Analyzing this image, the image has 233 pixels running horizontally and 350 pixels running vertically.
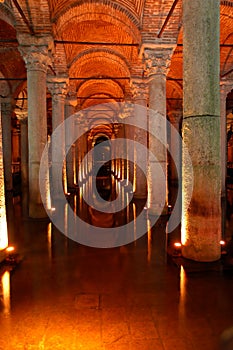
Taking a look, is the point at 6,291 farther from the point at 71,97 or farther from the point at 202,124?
the point at 71,97

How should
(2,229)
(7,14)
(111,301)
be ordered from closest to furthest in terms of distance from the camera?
(111,301) < (2,229) < (7,14)

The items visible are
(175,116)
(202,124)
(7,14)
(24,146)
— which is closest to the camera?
(202,124)

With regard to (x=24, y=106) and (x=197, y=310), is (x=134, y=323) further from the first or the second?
(x=24, y=106)

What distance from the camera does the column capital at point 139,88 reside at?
12219mm

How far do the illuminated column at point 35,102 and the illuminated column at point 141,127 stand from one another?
4363mm

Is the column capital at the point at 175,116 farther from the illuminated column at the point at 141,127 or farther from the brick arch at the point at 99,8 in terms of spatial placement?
the brick arch at the point at 99,8

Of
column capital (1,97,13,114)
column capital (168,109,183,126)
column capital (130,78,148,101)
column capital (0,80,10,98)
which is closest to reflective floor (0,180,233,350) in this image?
column capital (130,78,148,101)

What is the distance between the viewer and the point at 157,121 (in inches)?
349

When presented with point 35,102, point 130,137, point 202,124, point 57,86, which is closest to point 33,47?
point 35,102

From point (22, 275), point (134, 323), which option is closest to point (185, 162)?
point (134, 323)

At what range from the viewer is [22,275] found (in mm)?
4676

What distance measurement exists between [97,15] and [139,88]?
3467 millimetres

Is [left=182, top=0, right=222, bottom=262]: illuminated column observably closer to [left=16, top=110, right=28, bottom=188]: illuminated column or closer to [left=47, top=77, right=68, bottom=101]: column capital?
[left=47, top=77, right=68, bottom=101]: column capital

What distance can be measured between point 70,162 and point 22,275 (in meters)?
12.4
